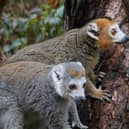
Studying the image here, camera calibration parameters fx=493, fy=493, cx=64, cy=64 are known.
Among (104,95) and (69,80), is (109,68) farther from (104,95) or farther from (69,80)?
(69,80)

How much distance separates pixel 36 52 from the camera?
734 cm

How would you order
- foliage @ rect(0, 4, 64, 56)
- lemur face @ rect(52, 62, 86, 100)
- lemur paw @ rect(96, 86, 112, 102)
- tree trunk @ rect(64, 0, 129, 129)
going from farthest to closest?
foliage @ rect(0, 4, 64, 56) → lemur paw @ rect(96, 86, 112, 102) → tree trunk @ rect(64, 0, 129, 129) → lemur face @ rect(52, 62, 86, 100)

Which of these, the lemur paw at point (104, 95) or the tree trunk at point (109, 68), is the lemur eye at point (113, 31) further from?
the lemur paw at point (104, 95)

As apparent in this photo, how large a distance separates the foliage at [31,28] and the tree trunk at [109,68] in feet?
4.73

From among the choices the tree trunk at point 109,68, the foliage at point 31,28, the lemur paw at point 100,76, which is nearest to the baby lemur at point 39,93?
the tree trunk at point 109,68

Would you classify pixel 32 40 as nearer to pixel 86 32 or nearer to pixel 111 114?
pixel 86 32

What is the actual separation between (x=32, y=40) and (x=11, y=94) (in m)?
4.33

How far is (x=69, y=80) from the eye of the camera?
6.07 meters

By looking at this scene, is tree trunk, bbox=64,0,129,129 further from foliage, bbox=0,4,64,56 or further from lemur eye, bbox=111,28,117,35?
foliage, bbox=0,4,64,56

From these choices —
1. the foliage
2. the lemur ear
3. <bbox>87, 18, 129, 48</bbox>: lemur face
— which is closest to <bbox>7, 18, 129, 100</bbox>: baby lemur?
<bbox>87, 18, 129, 48</bbox>: lemur face

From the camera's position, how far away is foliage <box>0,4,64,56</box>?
31.4ft

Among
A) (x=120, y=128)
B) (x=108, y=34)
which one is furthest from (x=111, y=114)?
(x=108, y=34)

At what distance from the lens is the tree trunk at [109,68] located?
6700 millimetres

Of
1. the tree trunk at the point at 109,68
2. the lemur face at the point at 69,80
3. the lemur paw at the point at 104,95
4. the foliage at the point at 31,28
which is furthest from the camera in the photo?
the foliage at the point at 31,28
